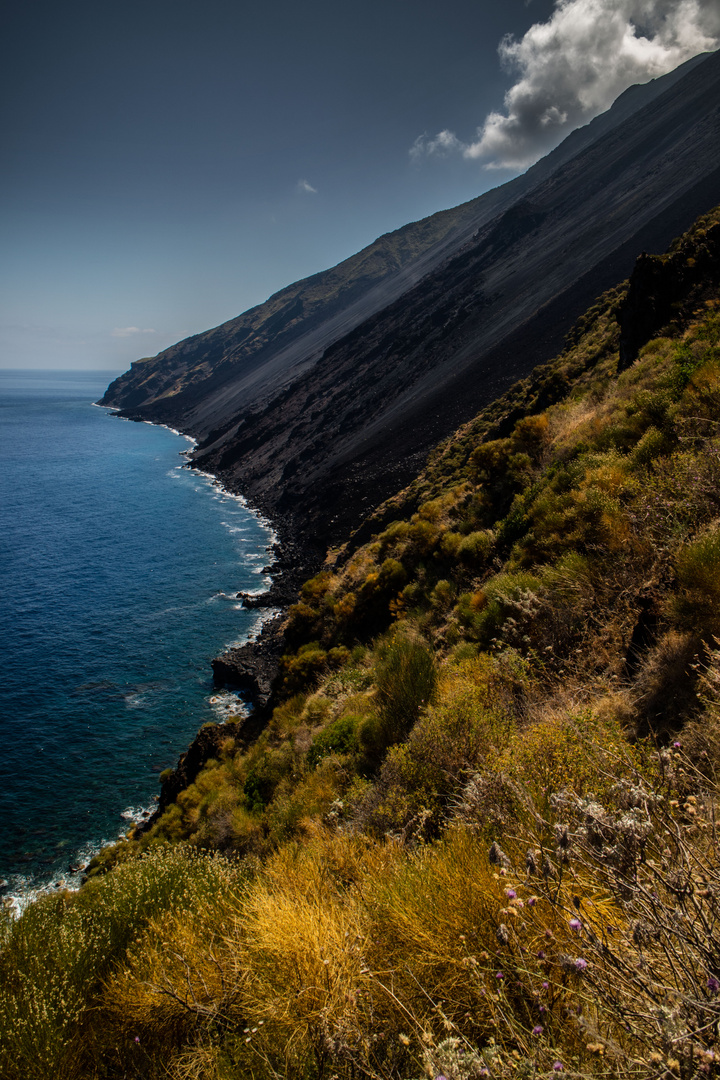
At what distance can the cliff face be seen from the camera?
46.9m

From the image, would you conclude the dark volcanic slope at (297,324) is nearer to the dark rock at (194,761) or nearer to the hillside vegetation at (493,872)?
the dark rock at (194,761)

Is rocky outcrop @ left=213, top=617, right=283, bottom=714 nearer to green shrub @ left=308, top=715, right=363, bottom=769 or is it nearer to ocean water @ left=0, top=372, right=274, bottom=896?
ocean water @ left=0, top=372, right=274, bottom=896

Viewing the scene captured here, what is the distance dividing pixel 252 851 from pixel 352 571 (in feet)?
44.2

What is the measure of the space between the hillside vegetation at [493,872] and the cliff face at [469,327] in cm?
3427

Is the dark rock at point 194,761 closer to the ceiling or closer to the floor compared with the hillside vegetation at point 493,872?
closer to the floor

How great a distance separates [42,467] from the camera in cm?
7700

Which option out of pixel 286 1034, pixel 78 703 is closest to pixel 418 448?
pixel 78 703

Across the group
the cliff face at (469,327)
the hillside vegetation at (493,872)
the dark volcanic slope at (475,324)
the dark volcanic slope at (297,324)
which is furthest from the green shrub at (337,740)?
the dark volcanic slope at (297,324)

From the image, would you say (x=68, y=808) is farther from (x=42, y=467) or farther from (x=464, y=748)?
(x=42, y=467)

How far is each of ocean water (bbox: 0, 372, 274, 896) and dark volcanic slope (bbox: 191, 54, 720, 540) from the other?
11440mm

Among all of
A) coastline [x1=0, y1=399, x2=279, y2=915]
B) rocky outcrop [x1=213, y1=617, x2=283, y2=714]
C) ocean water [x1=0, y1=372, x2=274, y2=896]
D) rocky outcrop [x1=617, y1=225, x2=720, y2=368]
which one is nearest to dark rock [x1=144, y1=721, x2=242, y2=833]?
coastline [x1=0, y1=399, x2=279, y2=915]

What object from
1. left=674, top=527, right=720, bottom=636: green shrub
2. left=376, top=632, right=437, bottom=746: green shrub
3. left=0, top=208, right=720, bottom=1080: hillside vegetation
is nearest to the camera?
left=0, top=208, right=720, bottom=1080: hillside vegetation

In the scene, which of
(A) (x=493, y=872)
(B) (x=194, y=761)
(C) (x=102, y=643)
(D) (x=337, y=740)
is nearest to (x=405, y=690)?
(D) (x=337, y=740)

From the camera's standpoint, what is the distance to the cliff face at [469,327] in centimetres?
4688
